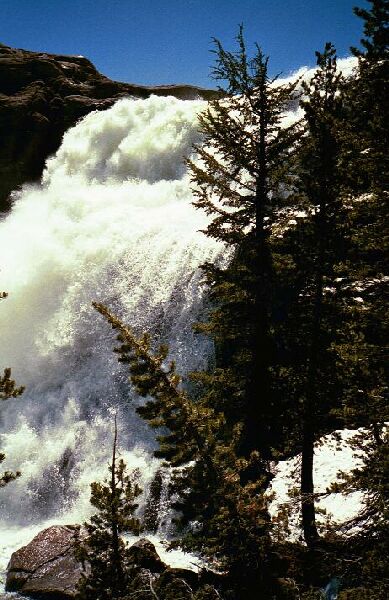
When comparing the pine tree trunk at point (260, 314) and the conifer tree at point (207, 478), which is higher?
the pine tree trunk at point (260, 314)

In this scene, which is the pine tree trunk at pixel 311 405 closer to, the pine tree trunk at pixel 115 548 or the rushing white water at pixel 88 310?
the pine tree trunk at pixel 115 548

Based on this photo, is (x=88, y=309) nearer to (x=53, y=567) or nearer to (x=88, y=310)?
(x=88, y=310)

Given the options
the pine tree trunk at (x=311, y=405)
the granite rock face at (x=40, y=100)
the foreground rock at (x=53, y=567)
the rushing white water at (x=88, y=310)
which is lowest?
the foreground rock at (x=53, y=567)

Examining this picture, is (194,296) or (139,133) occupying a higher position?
(139,133)

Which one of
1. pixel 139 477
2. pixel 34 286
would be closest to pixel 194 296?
pixel 139 477

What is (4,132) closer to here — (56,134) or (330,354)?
(56,134)

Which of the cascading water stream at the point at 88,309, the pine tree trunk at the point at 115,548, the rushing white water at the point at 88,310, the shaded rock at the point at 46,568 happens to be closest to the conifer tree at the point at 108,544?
the pine tree trunk at the point at 115,548

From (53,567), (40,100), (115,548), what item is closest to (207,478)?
(115,548)

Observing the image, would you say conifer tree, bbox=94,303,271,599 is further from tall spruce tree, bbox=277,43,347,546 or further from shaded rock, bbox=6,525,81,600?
shaded rock, bbox=6,525,81,600
